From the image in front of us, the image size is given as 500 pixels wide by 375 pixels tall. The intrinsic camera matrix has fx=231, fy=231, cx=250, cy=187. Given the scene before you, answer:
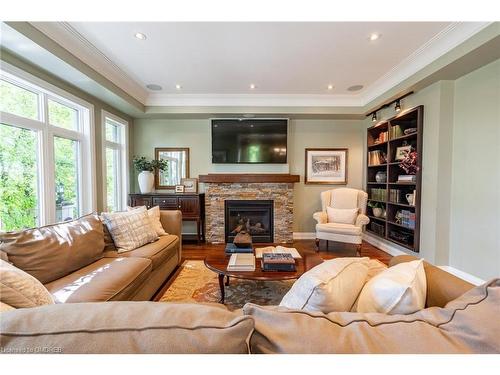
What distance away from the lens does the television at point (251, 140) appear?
4.24 m

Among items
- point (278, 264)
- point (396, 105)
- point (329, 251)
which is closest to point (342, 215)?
point (329, 251)

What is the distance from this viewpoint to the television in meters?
4.24

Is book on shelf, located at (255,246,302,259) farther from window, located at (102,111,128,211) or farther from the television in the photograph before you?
window, located at (102,111,128,211)

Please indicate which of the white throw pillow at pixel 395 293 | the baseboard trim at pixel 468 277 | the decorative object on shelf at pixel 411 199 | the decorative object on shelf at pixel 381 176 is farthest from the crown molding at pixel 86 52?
the baseboard trim at pixel 468 277

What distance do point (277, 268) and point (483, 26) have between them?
9.09 ft

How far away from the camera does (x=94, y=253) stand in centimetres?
198

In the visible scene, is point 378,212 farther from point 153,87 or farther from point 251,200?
point 153,87

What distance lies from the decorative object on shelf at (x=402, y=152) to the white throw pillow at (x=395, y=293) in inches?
117

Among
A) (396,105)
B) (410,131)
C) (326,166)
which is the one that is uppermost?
(396,105)

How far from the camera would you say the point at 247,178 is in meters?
4.14

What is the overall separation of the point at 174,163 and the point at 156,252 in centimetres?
257

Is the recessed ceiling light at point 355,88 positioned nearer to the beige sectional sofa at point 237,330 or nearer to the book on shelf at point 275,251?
the book on shelf at point 275,251

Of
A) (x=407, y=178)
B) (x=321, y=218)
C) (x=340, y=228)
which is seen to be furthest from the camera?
(x=321, y=218)

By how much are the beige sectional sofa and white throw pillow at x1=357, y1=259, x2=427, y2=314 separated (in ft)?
0.36
